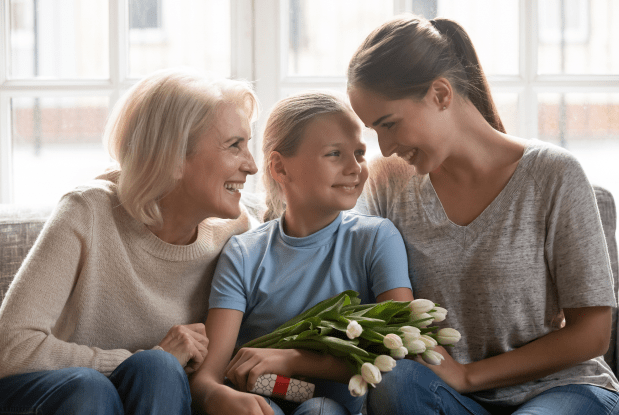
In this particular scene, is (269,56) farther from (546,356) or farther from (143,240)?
(546,356)

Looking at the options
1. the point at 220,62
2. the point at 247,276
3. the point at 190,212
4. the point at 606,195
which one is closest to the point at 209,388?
the point at 247,276

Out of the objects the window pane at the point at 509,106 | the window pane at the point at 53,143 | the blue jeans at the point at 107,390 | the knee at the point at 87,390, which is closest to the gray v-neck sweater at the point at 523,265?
the blue jeans at the point at 107,390

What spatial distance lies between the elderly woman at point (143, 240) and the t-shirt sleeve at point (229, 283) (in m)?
0.07

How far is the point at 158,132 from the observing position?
59.8 inches

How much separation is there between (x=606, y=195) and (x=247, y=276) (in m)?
1.13

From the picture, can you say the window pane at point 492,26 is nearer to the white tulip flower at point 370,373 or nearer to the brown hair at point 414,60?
the brown hair at point 414,60

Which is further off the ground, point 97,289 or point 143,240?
point 143,240

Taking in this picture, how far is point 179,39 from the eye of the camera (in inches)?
100

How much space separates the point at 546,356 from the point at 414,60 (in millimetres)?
773

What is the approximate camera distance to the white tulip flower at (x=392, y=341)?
1.18 metres

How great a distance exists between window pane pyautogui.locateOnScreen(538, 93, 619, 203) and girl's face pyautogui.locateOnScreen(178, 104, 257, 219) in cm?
158

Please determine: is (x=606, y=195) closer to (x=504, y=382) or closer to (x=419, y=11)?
(x=504, y=382)

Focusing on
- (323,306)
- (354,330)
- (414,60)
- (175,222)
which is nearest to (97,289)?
(175,222)

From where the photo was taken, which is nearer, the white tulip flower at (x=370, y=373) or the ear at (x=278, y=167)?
the white tulip flower at (x=370, y=373)
